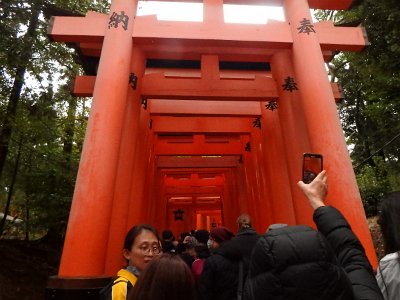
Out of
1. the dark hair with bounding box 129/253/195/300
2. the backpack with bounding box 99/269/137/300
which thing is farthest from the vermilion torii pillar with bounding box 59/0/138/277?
the dark hair with bounding box 129/253/195/300

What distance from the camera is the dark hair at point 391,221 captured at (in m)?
1.53

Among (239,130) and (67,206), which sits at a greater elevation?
(239,130)

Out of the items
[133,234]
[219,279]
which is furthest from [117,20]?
[219,279]

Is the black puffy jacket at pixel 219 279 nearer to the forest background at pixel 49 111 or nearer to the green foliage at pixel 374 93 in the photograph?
the green foliage at pixel 374 93

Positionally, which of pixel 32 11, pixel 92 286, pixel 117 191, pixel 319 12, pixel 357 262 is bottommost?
pixel 92 286

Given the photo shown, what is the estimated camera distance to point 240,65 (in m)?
8.24

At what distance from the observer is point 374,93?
26.3 ft

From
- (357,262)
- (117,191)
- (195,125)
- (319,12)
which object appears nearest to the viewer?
(357,262)

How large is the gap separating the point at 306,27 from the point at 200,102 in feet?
12.4

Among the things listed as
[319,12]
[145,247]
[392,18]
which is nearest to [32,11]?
[145,247]

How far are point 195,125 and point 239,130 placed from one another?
149 centimetres

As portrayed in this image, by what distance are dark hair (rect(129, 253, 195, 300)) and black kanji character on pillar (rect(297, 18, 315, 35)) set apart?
17.8 ft

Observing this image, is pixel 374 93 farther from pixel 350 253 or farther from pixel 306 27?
pixel 350 253

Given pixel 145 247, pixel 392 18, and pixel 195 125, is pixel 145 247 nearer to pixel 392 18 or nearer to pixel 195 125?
pixel 392 18
